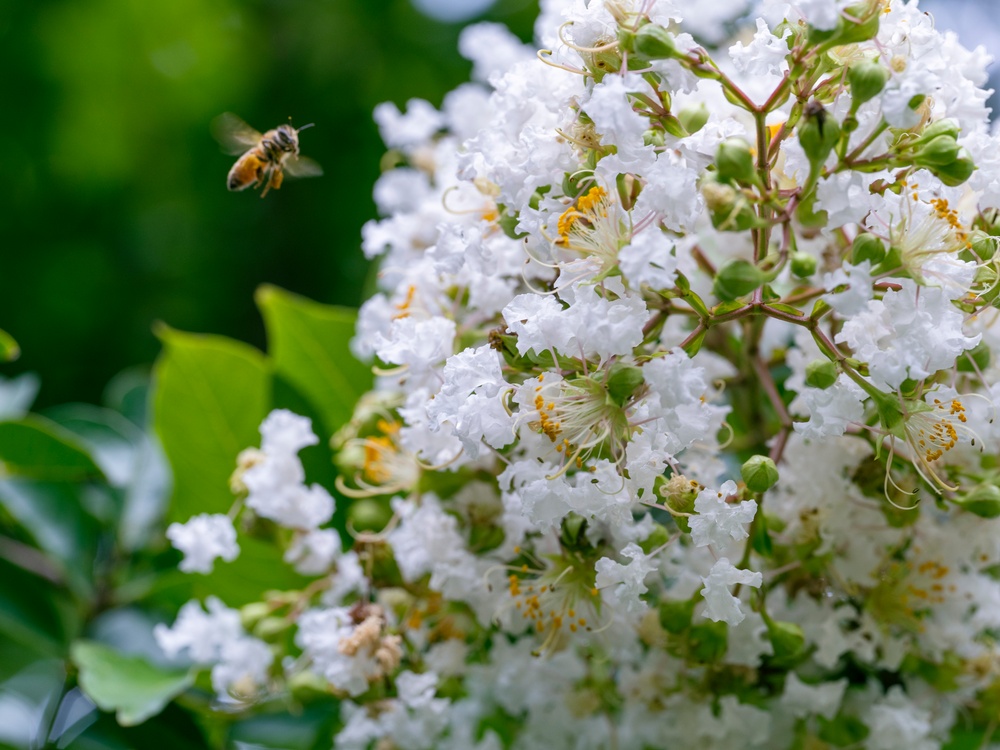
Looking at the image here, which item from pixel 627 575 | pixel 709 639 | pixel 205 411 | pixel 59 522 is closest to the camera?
pixel 627 575

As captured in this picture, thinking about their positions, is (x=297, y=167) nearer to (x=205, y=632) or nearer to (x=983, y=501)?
(x=205, y=632)

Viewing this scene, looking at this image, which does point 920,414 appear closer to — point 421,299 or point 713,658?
point 713,658

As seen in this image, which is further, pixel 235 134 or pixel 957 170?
pixel 235 134

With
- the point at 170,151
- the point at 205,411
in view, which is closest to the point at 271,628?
the point at 205,411

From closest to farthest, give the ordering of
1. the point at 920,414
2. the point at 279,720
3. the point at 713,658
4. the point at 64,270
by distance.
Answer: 1. the point at 920,414
2. the point at 713,658
3. the point at 279,720
4. the point at 64,270

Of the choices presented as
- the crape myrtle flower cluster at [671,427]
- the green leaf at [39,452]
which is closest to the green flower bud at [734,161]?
the crape myrtle flower cluster at [671,427]

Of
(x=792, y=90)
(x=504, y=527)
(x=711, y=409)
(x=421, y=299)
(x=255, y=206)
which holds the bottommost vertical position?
(x=255, y=206)

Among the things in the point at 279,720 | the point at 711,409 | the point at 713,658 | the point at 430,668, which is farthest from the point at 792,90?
the point at 279,720
